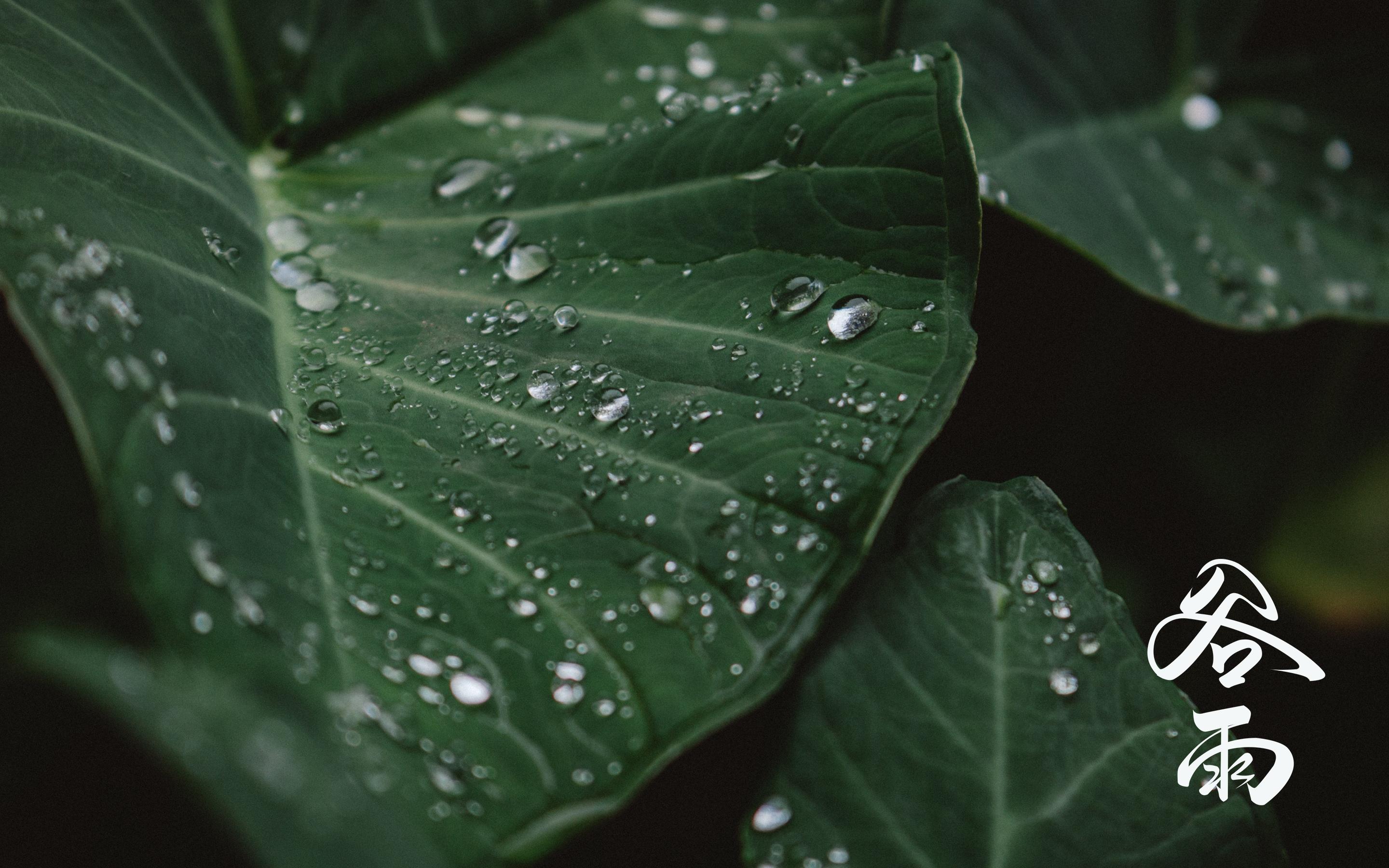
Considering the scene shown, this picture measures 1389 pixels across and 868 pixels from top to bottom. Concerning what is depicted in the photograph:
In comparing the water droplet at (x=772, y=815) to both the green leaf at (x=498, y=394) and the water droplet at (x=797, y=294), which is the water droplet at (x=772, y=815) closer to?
the green leaf at (x=498, y=394)

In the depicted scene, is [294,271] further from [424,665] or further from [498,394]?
[424,665]

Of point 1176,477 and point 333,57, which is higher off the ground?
point 333,57

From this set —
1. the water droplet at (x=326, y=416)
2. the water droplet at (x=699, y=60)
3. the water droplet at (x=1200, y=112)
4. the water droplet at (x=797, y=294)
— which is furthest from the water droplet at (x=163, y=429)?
the water droplet at (x=1200, y=112)

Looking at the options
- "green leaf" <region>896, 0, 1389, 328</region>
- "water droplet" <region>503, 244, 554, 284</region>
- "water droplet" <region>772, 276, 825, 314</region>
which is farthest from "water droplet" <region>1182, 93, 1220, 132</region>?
"water droplet" <region>503, 244, 554, 284</region>

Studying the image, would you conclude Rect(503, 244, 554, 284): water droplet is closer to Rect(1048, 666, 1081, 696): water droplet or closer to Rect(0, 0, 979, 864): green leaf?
Rect(0, 0, 979, 864): green leaf

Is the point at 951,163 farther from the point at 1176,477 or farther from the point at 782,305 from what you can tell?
the point at 1176,477

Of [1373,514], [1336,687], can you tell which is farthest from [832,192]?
[1373,514]
